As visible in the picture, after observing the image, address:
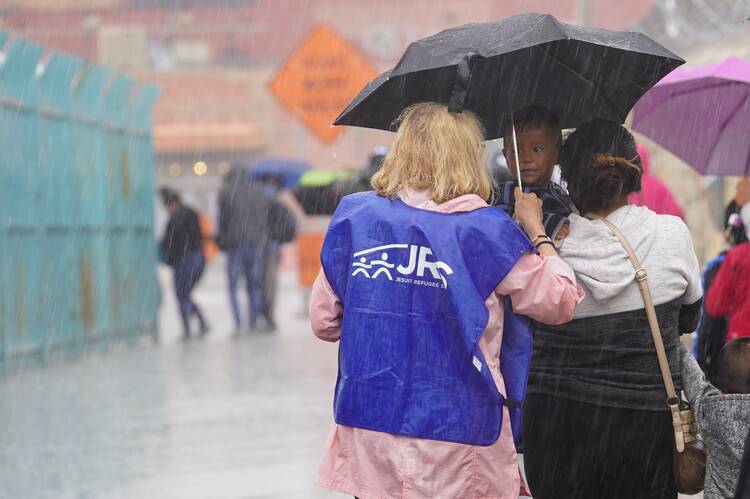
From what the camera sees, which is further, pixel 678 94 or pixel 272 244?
pixel 272 244

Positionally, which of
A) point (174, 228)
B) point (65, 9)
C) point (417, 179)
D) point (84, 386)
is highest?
point (65, 9)

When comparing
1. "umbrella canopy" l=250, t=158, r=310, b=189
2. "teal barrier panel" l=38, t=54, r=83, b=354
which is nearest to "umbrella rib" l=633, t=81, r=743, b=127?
"teal barrier panel" l=38, t=54, r=83, b=354

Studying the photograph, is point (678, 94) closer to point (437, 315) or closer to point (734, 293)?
→ point (734, 293)

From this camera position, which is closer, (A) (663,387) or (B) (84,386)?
Result: (A) (663,387)

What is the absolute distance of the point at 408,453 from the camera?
12.2 feet

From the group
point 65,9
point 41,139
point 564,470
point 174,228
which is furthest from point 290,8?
point 564,470

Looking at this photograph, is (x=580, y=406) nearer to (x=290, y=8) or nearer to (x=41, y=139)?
(x=41, y=139)

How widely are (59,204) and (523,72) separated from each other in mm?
10565

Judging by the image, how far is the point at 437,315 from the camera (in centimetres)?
370

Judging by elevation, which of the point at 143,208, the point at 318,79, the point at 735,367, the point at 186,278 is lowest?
the point at 186,278

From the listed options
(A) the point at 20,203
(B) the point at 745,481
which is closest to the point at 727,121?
(B) the point at 745,481

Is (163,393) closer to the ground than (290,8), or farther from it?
closer to the ground

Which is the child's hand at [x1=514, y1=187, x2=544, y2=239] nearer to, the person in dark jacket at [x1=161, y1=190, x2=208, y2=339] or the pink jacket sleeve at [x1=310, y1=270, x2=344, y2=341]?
the pink jacket sleeve at [x1=310, y1=270, x2=344, y2=341]

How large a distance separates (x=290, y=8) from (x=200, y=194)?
1140cm
